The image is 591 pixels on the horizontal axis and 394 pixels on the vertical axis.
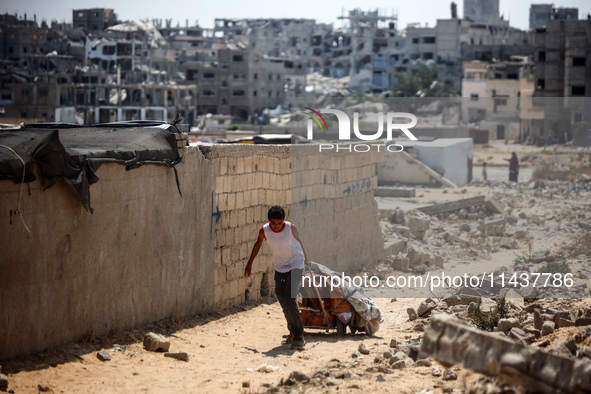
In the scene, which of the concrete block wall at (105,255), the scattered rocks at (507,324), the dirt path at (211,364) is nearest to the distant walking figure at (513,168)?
the dirt path at (211,364)

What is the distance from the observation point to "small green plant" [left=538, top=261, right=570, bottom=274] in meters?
11.2

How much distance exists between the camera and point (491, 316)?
7402 millimetres

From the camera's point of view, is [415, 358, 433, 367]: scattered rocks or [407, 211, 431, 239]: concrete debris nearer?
[415, 358, 433, 367]: scattered rocks

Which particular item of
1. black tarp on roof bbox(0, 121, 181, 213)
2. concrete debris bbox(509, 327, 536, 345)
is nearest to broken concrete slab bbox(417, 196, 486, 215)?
black tarp on roof bbox(0, 121, 181, 213)

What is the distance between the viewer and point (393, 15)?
9825cm

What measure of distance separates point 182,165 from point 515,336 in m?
3.85

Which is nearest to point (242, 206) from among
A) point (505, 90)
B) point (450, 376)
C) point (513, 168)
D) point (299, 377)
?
point (299, 377)

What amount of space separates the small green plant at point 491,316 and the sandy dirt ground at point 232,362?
2.25 feet

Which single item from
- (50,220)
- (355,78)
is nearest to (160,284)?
(50,220)

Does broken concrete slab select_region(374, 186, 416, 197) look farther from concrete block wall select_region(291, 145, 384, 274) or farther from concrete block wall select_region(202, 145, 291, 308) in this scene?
concrete block wall select_region(202, 145, 291, 308)

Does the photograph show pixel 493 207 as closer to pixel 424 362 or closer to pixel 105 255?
pixel 424 362

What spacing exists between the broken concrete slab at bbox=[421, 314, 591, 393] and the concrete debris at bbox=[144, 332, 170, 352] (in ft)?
10.3

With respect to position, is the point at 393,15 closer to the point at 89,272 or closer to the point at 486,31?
the point at 486,31

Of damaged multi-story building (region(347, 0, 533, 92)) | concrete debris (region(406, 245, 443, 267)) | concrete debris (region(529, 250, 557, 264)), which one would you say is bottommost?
concrete debris (region(406, 245, 443, 267))
